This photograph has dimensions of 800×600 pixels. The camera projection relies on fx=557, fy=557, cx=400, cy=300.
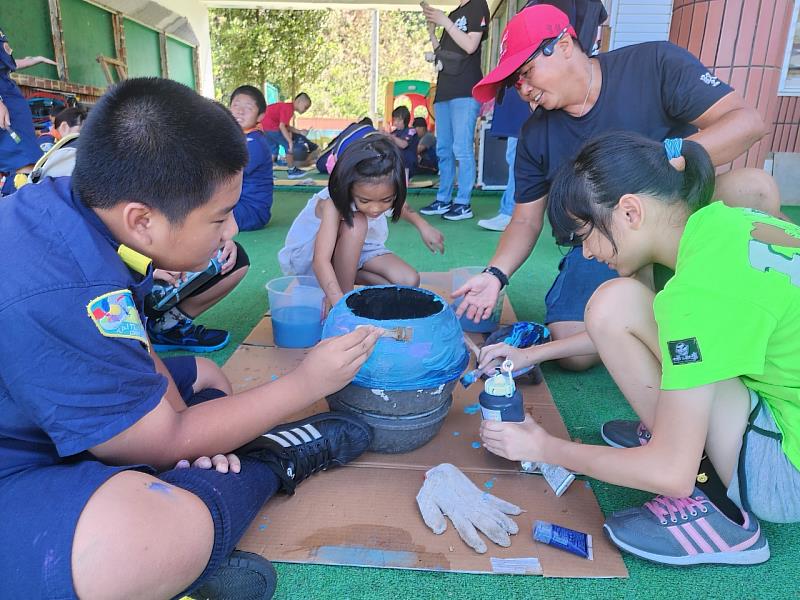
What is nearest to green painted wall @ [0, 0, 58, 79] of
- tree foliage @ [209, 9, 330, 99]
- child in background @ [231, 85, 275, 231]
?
child in background @ [231, 85, 275, 231]

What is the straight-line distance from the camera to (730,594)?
108cm

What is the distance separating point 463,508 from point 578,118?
4.68 feet

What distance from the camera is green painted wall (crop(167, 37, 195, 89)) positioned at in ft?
40.1

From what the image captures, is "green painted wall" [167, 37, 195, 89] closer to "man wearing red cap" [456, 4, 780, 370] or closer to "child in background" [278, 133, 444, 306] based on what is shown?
"child in background" [278, 133, 444, 306]

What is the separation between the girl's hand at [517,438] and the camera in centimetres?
126

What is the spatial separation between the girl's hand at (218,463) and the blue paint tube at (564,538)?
0.66 meters

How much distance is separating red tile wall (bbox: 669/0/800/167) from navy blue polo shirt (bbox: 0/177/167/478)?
106 inches

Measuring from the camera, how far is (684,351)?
37.2 inches

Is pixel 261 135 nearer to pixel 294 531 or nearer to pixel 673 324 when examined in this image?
pixel 294 531

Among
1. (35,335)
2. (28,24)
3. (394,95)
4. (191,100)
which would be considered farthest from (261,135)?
(394,95)

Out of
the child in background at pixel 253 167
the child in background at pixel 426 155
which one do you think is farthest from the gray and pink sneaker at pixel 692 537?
the child in background at pixel 426 155

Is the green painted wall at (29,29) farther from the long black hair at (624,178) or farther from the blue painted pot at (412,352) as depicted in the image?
the long black hair at (624,178)

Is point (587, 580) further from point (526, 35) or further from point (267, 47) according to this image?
point (267, 47)

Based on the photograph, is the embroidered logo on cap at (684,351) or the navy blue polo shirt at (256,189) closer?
the embroidered logo on cap at (684,351)
